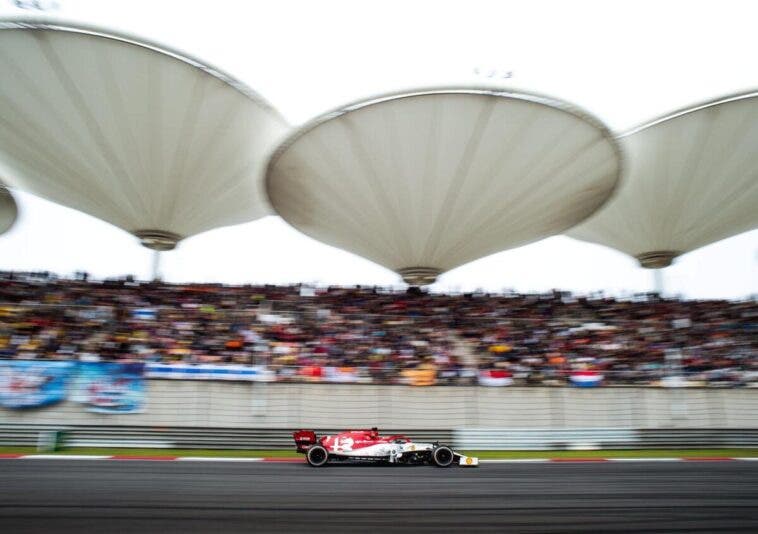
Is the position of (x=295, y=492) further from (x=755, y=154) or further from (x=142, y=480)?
(x=755, y=154)

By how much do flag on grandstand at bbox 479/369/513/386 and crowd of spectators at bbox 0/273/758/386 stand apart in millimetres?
116

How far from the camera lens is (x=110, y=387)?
14648 mm

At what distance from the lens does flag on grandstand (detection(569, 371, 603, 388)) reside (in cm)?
1673

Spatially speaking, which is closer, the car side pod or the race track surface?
the race track surface

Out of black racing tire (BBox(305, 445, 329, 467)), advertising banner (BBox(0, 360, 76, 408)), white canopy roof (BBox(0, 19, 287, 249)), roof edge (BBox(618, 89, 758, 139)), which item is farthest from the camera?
roof edge (BBox(618, 89, 758, 139))

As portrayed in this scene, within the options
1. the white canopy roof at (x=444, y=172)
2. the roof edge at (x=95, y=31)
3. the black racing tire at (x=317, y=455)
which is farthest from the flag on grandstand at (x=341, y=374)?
the roof edge at (x=95, y=31)

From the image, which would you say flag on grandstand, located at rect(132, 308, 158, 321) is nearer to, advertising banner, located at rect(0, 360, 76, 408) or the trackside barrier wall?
advertising banner, located at rect(0, 360, 76, 408)

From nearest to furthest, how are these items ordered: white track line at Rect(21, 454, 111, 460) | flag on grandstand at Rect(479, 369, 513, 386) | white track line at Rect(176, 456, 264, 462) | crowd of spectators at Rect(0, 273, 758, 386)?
white track line at Rect(21, 454, 111, 460) < white track line at Rect(176, 456, 264, 462) < flag on grandstand at Rect(479, 369, 513, 386) < crowd of spectators at Rect(0, 273, 758, 386)

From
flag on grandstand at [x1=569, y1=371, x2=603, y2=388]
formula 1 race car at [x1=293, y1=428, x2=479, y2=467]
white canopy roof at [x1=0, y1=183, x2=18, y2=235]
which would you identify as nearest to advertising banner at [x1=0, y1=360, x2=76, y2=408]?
formula 1 race car at [x1=293, y1=428, x2=479, y2=467]

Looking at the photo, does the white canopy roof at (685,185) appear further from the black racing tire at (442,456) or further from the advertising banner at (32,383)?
the advertising banner at (32,383)

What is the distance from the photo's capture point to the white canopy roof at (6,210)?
27.3m

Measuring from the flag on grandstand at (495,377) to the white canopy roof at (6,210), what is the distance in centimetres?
2340

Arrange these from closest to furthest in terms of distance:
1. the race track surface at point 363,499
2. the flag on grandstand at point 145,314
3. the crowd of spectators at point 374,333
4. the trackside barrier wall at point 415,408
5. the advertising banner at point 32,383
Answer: the race track surface at point 363,499 → the advertising banner at point 32,383 → the trackside barrier wall at point 415,408 → the crowd of spectators at point 374,333 → the flag on grandstand at point 145,314

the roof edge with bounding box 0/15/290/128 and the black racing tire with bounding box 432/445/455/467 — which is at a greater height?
the roof edge with bounding box 0/15/290/128
